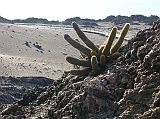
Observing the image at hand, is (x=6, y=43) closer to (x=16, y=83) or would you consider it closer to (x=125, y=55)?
(x=16, y=83)

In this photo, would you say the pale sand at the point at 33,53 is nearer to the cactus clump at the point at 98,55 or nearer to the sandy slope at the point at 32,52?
the sandy slope at the point at 32,52

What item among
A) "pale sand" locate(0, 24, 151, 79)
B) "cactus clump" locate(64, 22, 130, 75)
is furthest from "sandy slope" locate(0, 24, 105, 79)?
"cactus clump" locate(64, 22, 130, 75)

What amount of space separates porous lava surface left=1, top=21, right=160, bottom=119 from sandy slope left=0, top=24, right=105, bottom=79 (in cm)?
2251

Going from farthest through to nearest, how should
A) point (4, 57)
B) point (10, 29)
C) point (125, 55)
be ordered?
point (10, 29) < point (4, 57) < point (125, 55)

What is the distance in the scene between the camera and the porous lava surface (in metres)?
8.15

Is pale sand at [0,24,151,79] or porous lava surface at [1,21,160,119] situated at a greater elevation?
porous lava surface at [1,21,160,119]

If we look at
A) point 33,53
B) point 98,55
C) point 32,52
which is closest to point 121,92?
point 98,55

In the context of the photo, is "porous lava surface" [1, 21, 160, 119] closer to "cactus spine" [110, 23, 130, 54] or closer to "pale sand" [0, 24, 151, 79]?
"cactus spine" [110, 23, 130, 54]

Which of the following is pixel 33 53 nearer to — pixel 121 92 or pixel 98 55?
pixel 98 55

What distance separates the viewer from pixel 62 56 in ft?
148

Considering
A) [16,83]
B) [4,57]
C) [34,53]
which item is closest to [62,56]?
[34,53]

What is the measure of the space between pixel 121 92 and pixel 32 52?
1409 inches

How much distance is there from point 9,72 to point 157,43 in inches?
966

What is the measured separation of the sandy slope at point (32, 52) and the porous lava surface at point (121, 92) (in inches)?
886
